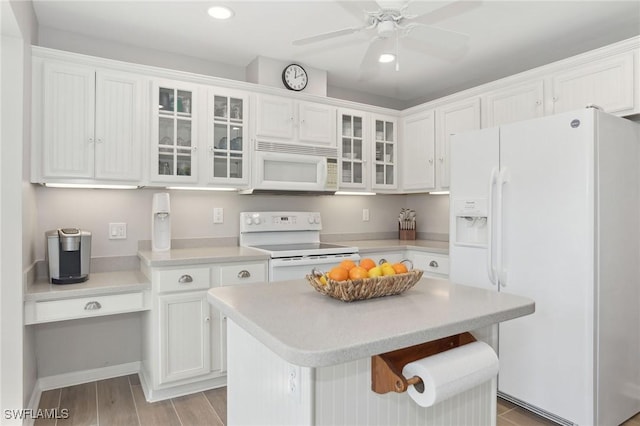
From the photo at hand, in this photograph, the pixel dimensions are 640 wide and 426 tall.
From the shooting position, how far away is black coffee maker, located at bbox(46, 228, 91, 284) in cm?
244

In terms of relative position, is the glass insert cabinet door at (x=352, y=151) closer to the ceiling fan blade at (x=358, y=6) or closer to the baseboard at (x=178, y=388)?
the ceiling fan blade at (x=358, y=6)

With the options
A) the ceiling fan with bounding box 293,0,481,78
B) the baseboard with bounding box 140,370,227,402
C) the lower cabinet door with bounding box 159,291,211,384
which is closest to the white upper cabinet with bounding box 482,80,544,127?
the ceiling fan with bounding box 293,0,481,78

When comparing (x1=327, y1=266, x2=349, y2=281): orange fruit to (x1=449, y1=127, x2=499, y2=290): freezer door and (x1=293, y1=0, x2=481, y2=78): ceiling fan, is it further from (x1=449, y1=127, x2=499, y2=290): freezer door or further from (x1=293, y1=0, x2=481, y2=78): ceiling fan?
(x1=449, y1=127, x2=499, y2=290): freezer door

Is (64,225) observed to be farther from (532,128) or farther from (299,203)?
(532,128)

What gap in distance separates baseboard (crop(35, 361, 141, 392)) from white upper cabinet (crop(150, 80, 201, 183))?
4.69ft

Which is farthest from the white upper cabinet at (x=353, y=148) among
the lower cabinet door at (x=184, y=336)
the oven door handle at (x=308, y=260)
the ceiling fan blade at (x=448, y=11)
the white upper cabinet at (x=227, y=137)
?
the lower cabinet door at (x=184, y=336)

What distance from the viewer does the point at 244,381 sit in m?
1.52

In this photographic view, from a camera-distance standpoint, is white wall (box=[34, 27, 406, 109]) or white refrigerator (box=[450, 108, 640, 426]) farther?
white wall (box=[34, 27, 406, 109])

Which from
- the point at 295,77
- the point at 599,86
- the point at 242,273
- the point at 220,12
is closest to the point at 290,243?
the point at 242,273

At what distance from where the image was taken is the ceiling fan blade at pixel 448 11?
2.43 m

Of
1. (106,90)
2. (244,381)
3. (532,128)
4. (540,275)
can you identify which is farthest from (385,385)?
(106,90)

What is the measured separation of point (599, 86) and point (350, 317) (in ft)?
8.07

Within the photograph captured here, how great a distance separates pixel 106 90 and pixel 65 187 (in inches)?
29.2

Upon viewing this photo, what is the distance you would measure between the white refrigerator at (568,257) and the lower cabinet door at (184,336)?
73.2 inches
